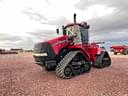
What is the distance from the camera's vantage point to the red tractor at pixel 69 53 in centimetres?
1086

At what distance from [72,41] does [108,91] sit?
15.9ft

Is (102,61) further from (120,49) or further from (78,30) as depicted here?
(120,49)

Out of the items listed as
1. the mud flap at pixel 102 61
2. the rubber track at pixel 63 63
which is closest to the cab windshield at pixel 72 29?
the rubber track at pixel 63 63

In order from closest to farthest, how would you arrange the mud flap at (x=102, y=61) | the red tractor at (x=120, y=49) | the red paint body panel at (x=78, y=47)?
the red paint body panel at (x=78, y=47)
the mud flap at (x=102, y=61)
the red tractor at (x=120, y=49)

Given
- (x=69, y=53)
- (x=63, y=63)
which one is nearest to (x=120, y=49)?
(x=69, y=53)

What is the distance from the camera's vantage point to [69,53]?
37.8ft

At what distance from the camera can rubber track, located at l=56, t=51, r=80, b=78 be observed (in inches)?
413

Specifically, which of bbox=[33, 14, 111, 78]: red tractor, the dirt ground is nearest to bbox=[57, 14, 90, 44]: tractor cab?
bbox=[33, 14, 111, 78]: red tractor

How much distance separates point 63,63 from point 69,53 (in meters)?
0.99

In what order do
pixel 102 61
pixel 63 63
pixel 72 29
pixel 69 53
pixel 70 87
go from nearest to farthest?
1. pixel 70 87
2. pixel 63 63
3. pixel 69 53
4. pixel 72 29
5. pixel 102 61

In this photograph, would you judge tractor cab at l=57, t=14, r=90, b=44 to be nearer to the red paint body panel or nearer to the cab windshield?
the cab windshield

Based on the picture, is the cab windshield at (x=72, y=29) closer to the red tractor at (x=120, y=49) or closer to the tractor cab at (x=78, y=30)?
the tractor cab at (x=78, y=30)

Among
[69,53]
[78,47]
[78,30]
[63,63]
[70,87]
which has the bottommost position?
[70,87]

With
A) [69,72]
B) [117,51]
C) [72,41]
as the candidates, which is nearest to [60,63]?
[69,72]
